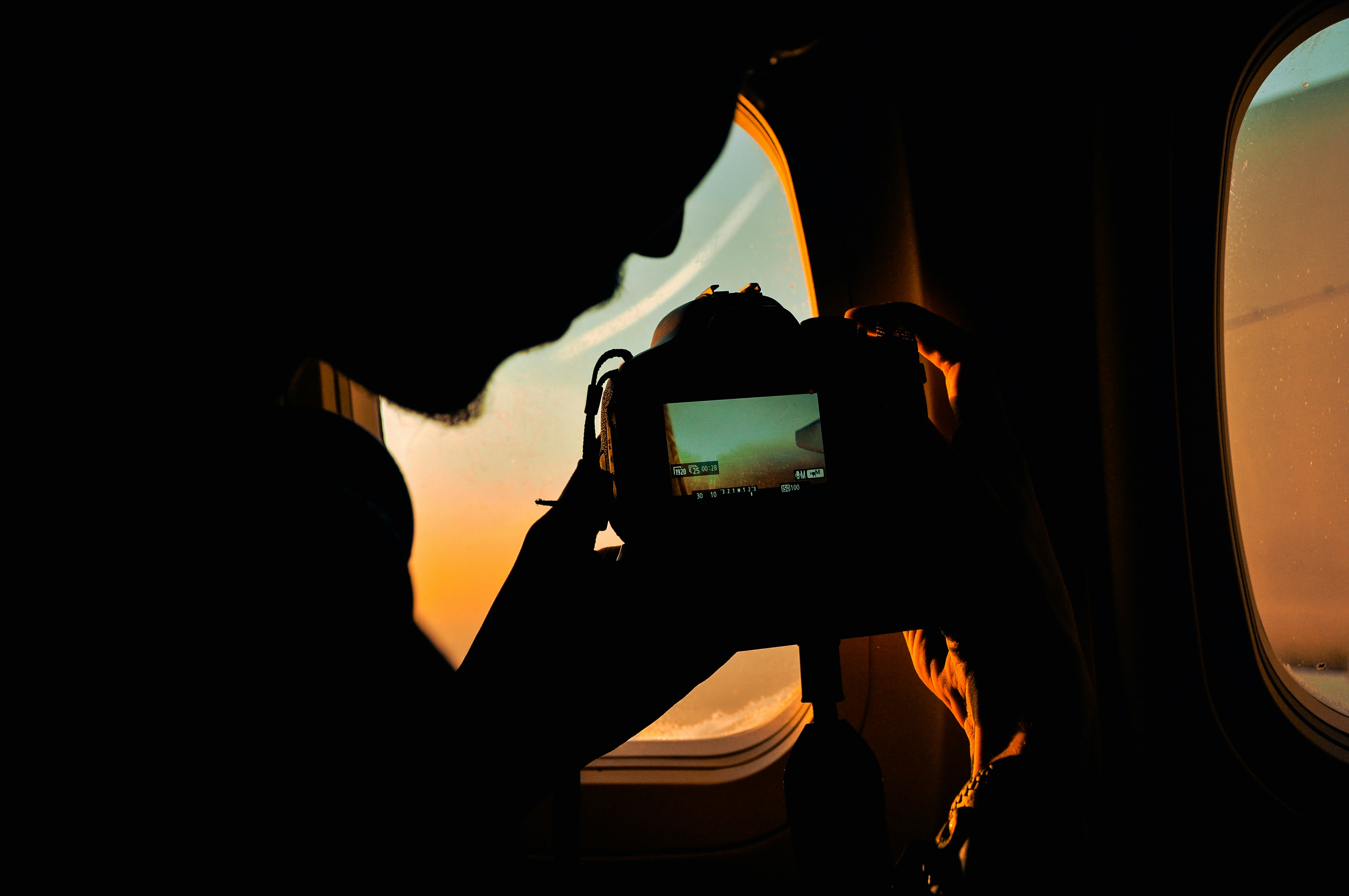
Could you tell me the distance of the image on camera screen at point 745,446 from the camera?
632 millimetres

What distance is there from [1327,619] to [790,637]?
1.20 meters

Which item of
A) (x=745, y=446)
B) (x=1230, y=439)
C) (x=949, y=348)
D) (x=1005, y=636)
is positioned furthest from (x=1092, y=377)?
(x=745, y=446)

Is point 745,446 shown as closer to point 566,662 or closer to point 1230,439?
point 566,662

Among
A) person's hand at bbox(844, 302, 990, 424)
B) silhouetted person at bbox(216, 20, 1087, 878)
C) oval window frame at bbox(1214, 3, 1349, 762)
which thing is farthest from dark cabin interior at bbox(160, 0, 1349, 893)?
silhouetted person at bbox(216, 20, 1087, 878)

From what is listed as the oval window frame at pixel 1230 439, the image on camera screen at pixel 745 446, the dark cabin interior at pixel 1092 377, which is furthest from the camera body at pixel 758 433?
the oval window frame at pixel 1230 439

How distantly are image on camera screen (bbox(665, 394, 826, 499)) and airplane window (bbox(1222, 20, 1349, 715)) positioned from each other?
94 centimetres

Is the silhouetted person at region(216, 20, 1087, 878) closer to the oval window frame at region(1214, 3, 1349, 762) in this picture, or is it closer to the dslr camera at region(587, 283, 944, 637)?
the dslr camera at region(587, 283, 944, 637)

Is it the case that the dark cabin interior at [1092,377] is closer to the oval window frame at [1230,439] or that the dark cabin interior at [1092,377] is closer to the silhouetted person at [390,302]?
the oval window frame at [1230,439]

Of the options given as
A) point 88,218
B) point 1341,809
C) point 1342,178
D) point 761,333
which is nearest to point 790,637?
point 761,333

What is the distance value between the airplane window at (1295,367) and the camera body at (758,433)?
869 millimetres

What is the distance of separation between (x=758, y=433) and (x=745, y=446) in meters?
0.02

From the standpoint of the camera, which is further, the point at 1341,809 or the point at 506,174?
the point at 1341,809

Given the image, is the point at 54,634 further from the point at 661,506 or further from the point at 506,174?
the point at 661,506

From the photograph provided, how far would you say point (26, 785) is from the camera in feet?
0.82
